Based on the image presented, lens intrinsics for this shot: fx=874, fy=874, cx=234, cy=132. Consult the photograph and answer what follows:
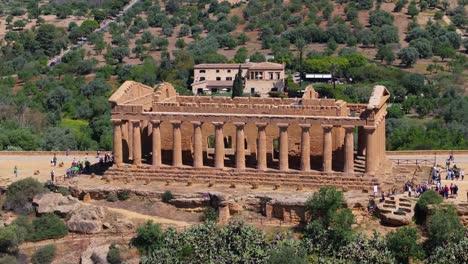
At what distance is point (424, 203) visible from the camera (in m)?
54.4

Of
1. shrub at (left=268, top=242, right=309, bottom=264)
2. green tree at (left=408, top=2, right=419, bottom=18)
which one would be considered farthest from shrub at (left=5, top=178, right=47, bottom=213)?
green tree at (left=408, top=2, right=419, bottom=18)

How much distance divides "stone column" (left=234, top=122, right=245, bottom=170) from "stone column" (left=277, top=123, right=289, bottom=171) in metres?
2.68

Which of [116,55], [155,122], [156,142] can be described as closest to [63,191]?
[156,142]

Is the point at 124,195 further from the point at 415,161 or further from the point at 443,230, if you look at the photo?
the point at 415,161

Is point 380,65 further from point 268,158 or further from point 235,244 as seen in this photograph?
point 235,244

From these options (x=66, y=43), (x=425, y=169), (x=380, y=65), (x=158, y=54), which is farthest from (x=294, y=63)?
(x=425, y=169)

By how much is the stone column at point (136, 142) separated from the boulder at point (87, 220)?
247 inches

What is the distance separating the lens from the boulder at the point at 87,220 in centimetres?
5791

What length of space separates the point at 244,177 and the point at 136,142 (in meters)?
8.34

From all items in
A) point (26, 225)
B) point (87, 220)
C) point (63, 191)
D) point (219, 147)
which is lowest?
point (26, 225)

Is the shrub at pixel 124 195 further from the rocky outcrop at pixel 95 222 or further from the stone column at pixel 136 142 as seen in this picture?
the stone column at pixel 136 142

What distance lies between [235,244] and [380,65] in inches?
3987

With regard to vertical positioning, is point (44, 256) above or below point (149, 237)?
below

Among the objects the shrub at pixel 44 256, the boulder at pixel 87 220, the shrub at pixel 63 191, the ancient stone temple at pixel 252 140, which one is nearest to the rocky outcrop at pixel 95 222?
the boulder at pixel 87 220
